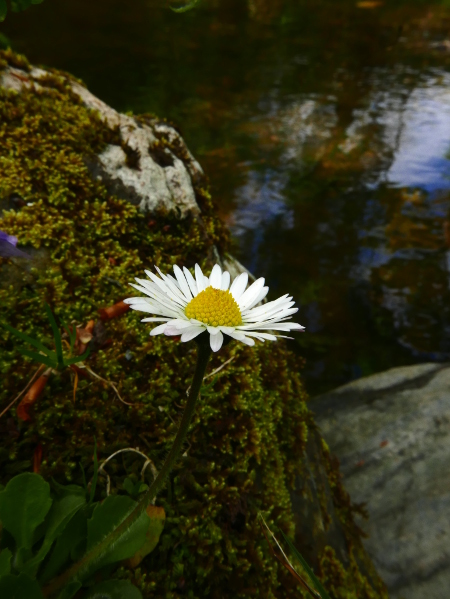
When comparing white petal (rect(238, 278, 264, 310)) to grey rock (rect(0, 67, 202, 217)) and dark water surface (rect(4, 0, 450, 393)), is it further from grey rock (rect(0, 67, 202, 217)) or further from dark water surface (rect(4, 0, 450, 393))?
dark water surface (rect(4, 0, 450, 393))

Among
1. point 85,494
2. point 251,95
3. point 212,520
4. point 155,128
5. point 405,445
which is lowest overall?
point 405,445

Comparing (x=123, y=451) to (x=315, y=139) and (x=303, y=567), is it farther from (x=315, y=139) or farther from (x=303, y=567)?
(x=315, y=139)

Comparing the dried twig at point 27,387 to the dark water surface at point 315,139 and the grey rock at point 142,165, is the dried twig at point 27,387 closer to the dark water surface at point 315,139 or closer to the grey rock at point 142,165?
the grey rock at point 142,165

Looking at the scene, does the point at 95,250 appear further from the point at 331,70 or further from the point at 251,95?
the point at 331,70

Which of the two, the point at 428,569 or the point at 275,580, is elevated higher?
the point at 275,580

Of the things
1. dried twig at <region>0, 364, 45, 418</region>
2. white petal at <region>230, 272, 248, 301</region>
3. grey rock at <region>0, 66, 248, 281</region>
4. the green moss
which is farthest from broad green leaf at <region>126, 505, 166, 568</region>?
the green moss

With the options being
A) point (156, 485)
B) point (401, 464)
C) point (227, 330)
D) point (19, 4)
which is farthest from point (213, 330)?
point (401, 464)

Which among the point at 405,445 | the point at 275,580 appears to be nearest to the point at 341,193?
the point at 405,445
